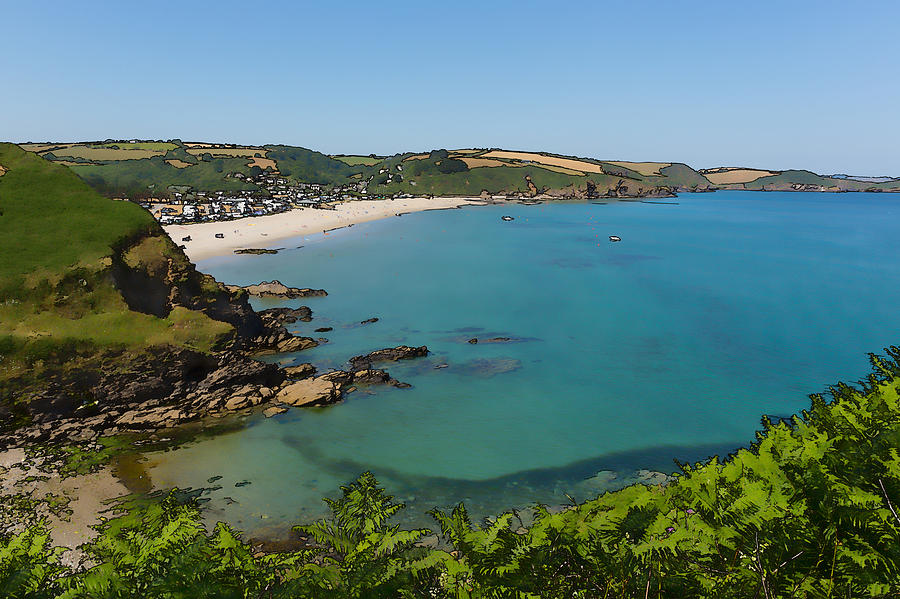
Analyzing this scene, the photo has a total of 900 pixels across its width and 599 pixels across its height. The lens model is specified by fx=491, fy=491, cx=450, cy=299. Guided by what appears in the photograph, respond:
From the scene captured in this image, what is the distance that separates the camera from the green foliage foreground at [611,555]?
758 cm

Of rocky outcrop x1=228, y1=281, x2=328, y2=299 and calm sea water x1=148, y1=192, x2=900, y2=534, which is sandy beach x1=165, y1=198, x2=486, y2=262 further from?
rocky outcrop x1=228, y1=281, x2=328, y2=299

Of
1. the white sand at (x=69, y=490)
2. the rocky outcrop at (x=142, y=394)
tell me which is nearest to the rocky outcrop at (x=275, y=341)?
the rocky outcrop at (x=142, y=394)

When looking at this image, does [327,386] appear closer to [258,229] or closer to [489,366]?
[489,366]

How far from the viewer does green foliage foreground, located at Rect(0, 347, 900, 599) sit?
24.9 ft

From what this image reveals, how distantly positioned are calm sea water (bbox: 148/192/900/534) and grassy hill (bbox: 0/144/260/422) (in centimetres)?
826

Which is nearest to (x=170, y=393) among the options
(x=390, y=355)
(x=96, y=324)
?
(x=96, y=324)

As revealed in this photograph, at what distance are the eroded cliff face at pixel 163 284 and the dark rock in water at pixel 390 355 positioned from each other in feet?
31.9

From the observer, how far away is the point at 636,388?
40.3 meters

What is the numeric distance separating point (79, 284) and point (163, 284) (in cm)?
573

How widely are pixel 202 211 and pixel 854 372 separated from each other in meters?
152

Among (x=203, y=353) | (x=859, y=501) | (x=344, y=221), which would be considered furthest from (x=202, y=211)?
(x=859, y=501)

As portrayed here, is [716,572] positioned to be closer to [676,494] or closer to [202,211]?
[676,494]

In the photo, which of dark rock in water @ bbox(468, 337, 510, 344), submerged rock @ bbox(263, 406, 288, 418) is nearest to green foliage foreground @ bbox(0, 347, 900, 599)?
submerged rock @ bbox(263, 406, 288, 418)

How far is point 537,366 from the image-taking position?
145ft
